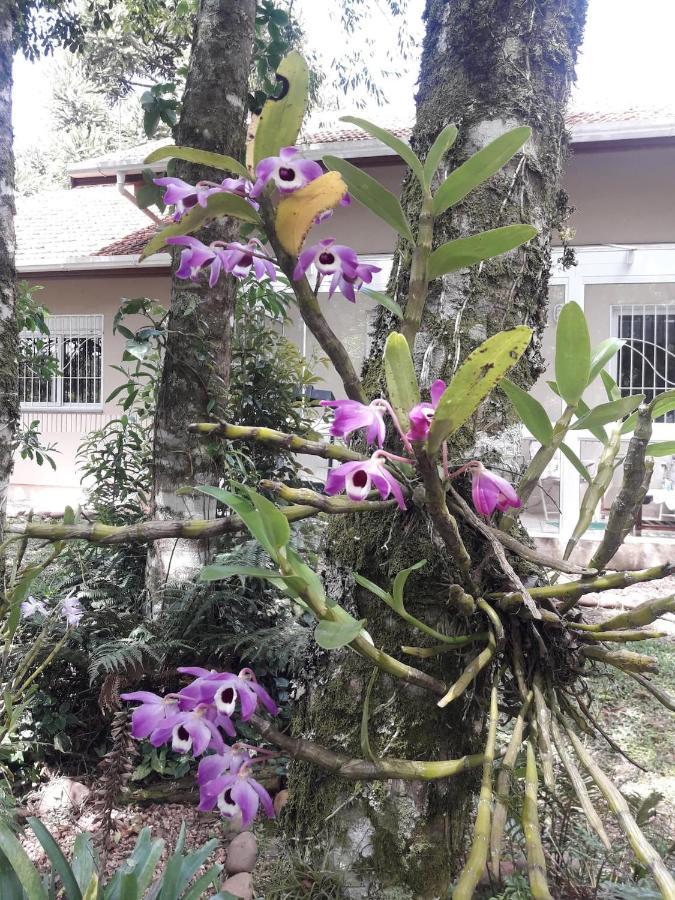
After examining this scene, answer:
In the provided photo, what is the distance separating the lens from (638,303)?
6160 millimetres

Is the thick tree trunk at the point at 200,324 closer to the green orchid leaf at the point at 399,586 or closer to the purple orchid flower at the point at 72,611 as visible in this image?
the purple orchid flower at the point at 72,611

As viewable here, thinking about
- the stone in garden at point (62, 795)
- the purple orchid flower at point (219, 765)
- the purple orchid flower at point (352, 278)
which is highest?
the purple orchid flower at point (352, 278)

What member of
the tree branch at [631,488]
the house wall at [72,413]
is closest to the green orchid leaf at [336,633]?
the tree branch at [631,488]

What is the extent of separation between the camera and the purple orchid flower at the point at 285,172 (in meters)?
0.54

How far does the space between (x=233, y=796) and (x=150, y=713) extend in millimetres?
132

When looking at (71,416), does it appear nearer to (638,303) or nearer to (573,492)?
(573,492)

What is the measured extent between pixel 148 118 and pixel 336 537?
276 cm

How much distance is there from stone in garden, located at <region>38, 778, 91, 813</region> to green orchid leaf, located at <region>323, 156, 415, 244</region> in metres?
2.29

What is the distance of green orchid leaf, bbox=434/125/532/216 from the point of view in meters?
0.61

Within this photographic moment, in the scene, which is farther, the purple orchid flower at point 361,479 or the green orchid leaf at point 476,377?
the purple orchid flower at point 361,479

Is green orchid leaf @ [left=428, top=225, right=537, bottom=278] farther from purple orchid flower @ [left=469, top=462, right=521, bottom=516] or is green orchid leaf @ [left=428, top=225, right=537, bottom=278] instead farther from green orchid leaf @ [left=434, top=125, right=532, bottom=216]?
purple orchid flower @ [left=469, top=462, right=521, bottom=516]

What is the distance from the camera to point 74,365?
846cm

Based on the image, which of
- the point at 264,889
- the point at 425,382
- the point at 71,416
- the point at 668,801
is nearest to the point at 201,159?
the point at 425,382

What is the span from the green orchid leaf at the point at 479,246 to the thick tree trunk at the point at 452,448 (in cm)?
24
